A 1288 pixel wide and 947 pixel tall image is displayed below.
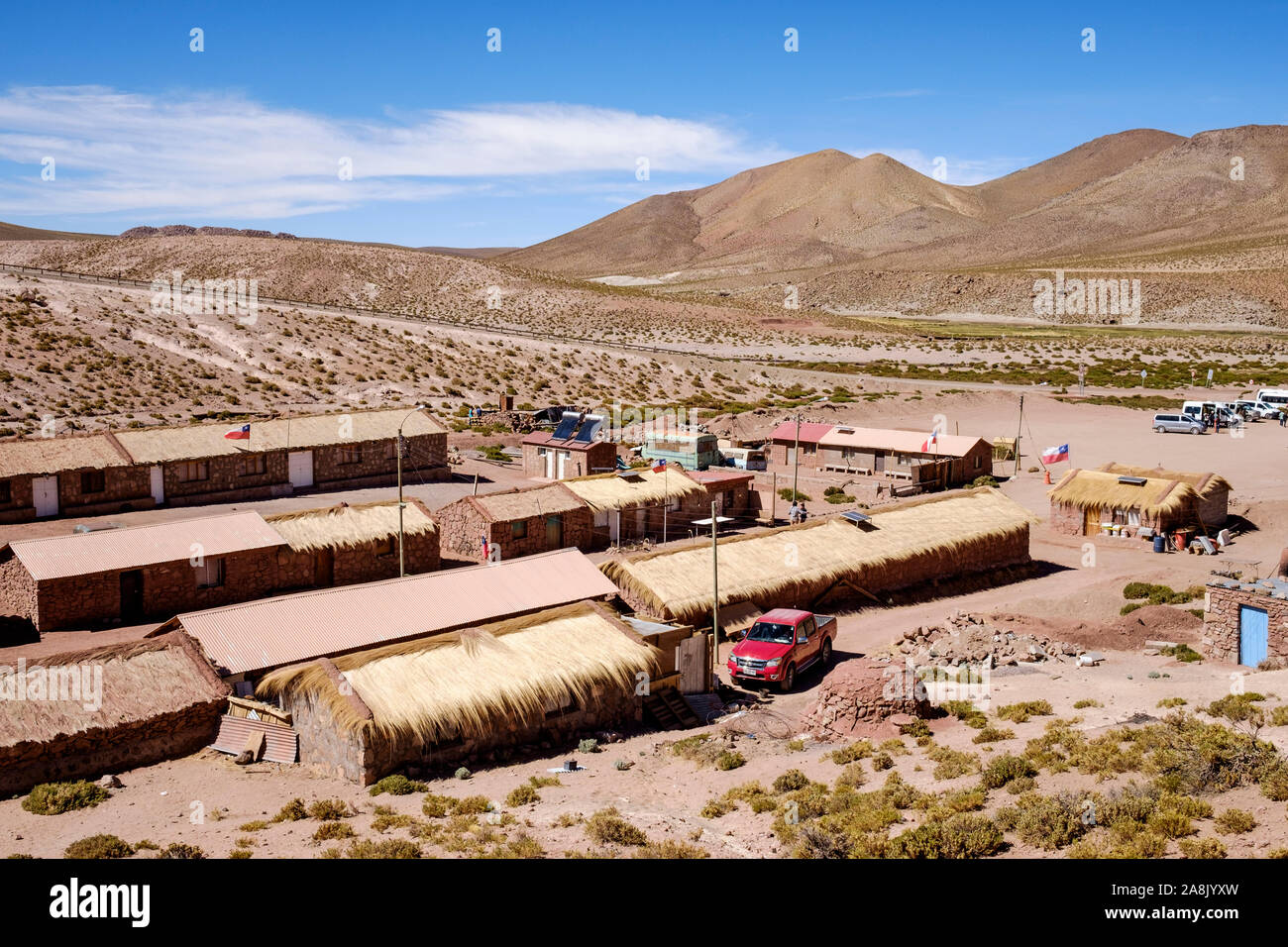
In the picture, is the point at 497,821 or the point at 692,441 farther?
the point at 692,441

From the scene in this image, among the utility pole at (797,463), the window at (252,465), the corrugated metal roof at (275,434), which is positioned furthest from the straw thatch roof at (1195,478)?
the window at (252,465)

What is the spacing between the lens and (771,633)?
26656 millimetres

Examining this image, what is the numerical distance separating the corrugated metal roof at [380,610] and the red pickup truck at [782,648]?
173 inches

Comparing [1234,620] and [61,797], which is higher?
[1234,620]

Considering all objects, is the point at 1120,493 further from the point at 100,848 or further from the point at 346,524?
the point at 100,848

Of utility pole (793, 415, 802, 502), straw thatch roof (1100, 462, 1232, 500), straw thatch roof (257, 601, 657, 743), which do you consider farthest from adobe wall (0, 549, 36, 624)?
straw thatch roof (1100, 462, 1232, 500)

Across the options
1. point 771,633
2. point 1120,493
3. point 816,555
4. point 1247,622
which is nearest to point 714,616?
point 771,633

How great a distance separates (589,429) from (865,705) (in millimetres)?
29413

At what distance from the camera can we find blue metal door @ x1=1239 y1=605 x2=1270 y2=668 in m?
25.6

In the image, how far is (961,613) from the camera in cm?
3127

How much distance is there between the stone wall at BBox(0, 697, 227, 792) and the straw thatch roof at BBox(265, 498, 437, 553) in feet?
37.8

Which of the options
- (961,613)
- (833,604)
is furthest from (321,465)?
(961,613)
